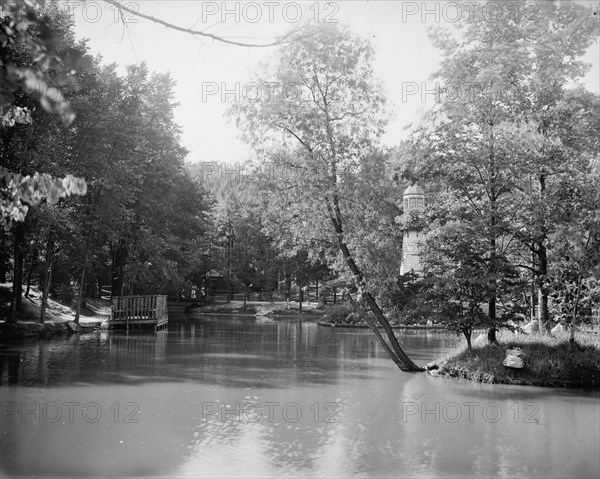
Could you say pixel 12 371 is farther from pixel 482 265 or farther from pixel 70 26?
pixel 70 26

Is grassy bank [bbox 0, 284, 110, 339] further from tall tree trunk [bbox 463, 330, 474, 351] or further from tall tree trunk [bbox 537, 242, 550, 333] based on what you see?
tall tree trunk [bbox 537, 242, 550, 333]

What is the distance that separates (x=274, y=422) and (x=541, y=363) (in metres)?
8.65

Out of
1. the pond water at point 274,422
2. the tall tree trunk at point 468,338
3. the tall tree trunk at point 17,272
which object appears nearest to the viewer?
the pond water at point 274,422

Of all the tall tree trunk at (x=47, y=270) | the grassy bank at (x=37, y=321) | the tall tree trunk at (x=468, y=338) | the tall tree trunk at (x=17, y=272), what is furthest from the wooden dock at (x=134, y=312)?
the tall tree trunk at (x=468, y=338)

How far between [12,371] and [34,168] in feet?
35.2

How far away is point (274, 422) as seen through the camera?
39.0 feet

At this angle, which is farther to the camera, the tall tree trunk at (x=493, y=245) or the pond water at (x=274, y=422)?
the tall tree trunk at (x=493, y=245)

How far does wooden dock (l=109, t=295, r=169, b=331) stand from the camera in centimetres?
3409

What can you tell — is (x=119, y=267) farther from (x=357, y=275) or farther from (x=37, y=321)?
(x=357, y=275)

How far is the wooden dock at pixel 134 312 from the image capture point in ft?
112

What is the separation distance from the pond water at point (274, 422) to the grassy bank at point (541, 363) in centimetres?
66

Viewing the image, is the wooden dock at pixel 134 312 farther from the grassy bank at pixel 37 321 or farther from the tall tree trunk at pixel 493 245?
A: the tall tree trunk at pixel 493 245

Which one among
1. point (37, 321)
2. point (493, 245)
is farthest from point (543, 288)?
point (37, 321)

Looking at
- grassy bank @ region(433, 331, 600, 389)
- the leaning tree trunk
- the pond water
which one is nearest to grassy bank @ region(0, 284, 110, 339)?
the pond water
